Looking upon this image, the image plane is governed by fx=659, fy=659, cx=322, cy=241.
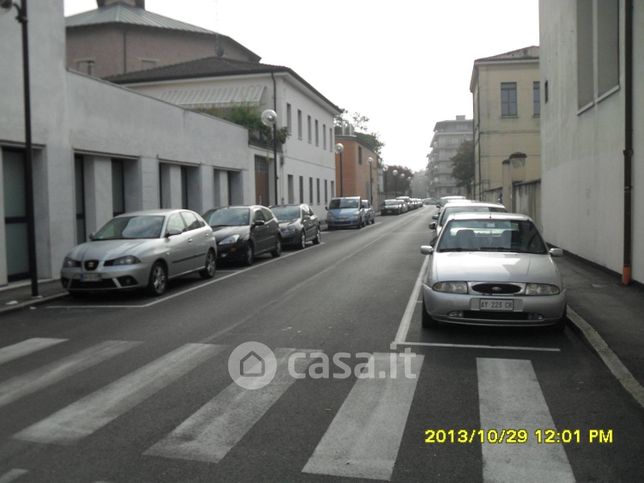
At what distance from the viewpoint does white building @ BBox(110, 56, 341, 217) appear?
33.0 m

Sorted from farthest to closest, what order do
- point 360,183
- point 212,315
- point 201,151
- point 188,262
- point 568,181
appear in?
point 360,183, point 201,151, point 568,181, point 188,262, point 212,315

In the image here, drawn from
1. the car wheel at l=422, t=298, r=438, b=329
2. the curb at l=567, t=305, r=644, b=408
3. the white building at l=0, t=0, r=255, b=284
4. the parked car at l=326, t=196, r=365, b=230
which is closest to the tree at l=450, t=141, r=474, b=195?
the parked car at l=326, t=196, r=365, b=230

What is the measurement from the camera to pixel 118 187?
18500 mm

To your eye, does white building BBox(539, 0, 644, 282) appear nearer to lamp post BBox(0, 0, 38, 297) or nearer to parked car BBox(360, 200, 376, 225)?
lamp post BBox(0, 0, 38, 297)

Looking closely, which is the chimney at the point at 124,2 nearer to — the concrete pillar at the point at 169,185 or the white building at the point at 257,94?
the white building at the point at 257,94

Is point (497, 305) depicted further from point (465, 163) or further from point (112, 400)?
point (465, 163)

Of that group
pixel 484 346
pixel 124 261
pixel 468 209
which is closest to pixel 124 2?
pixel 468 209

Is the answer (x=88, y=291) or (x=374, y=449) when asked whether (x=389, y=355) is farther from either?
(x=88, y=291)

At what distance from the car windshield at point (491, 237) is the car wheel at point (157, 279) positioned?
17.9 feet

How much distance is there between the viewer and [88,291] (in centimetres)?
1152

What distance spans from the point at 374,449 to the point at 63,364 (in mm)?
3991

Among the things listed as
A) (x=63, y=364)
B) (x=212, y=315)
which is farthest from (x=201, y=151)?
(x=63, y=364)

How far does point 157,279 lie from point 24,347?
422 centimetres

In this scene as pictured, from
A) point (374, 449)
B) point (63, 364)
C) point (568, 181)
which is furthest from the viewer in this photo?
point (568, 181)
